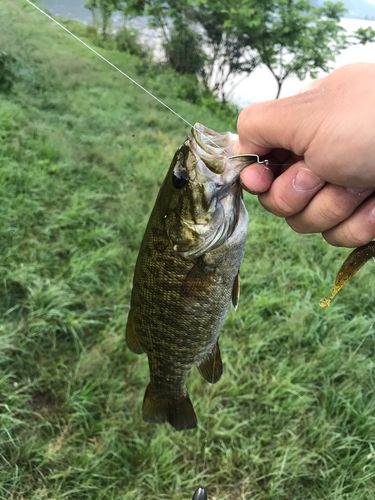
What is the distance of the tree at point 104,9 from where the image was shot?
256cm

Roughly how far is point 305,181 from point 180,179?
0.47 m

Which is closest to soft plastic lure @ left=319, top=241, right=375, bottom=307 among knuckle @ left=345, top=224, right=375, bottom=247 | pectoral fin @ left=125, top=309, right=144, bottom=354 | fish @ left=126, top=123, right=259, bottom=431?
knuckle @ left=345, top=224, right=375, bottom=247

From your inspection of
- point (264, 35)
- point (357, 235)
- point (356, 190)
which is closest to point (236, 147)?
point (356, 190)

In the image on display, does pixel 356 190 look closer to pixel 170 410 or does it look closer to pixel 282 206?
pixel 282 206

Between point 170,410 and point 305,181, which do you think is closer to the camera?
point 305,181

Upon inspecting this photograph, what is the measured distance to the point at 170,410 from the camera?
5.63 feet

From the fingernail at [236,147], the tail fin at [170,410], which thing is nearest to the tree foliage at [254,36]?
the fingernail at [236,147]

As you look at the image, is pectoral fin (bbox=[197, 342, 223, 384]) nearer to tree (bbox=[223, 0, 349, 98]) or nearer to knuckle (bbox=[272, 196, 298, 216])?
knuckle (bbox=[272, 196, 298, 216])

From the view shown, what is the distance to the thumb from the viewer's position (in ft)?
3.45

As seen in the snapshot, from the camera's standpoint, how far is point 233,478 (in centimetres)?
256

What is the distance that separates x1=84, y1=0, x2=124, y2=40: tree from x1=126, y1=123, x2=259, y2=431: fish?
74.1 inches

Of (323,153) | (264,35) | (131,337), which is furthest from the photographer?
(264,35)

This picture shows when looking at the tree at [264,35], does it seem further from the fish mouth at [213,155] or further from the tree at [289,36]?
the fish mouth at [213,155]

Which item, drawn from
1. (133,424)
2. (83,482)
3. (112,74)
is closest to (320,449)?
(133,424)
